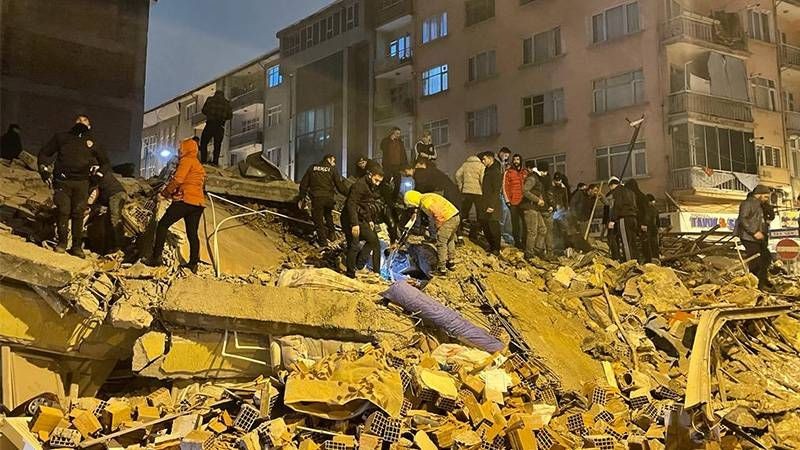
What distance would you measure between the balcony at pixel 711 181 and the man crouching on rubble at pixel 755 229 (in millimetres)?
2766

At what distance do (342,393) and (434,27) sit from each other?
43.2ft

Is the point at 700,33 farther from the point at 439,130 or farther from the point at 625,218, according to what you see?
the point at 439,130

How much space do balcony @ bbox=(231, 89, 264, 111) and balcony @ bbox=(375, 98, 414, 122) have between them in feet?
11.3

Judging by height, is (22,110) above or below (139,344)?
above

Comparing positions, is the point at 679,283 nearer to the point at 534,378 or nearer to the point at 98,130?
the point at 534,378

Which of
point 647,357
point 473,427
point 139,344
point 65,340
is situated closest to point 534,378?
point 473,427

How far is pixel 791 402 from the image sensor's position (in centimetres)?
522

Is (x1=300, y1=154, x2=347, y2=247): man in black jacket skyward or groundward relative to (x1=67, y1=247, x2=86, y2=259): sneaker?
skyward

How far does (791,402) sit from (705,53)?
8.05 metres

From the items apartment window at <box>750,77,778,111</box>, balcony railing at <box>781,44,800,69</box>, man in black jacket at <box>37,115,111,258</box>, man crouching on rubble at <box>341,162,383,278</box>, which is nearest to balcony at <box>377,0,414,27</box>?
apartment window at <box>750,77,778,111</box>

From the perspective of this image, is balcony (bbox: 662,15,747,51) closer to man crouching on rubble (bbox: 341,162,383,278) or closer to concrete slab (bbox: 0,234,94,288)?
man crouching on rubble (bbox: 341,162,383,278)

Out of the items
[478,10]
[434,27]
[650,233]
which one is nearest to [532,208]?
[650,233]

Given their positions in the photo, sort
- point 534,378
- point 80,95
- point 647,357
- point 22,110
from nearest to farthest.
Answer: point 534,378, point 647,357, point 22,110, point 80,95

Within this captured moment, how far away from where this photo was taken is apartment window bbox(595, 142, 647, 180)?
452 inches
